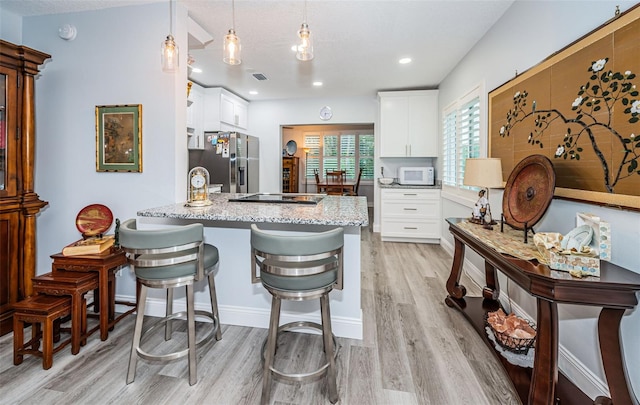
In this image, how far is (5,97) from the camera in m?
2.17

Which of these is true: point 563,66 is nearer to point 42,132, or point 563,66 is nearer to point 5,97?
point 5,97

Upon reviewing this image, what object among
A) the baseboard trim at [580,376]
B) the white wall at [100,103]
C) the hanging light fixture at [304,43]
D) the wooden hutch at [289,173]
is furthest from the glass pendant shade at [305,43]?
the wooden hutch at [289,173]

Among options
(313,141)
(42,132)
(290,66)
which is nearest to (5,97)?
(42,132)

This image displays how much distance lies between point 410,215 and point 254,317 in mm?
3347

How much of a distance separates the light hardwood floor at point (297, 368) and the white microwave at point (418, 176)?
2873 millimetres

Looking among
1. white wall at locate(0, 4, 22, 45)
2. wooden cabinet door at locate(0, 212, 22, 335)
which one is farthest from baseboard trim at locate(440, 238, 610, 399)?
white wall at locate(0, 4, 22, 45)

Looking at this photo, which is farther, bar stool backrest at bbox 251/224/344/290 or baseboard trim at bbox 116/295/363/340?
baseboard trim at bbox 116/295/363/340

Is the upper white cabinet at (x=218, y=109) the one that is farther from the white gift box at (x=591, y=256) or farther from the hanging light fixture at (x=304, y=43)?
the white gift box at (x=591, y=256)

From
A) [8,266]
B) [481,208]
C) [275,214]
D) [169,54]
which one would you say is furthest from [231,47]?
[8,266]

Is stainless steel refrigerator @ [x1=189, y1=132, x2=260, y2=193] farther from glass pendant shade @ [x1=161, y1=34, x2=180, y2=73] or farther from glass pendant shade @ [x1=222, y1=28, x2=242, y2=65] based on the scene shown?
glass pendant shade @ [x1=222, y1=28, x2=242, y2=65]

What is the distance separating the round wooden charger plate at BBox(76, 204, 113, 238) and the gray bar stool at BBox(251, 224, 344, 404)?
62.6 inches

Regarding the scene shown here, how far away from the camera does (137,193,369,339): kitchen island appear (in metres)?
2.05

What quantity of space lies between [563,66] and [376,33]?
1766 millimetres

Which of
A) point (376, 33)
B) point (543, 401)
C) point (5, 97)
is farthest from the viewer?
point (376, 33)
